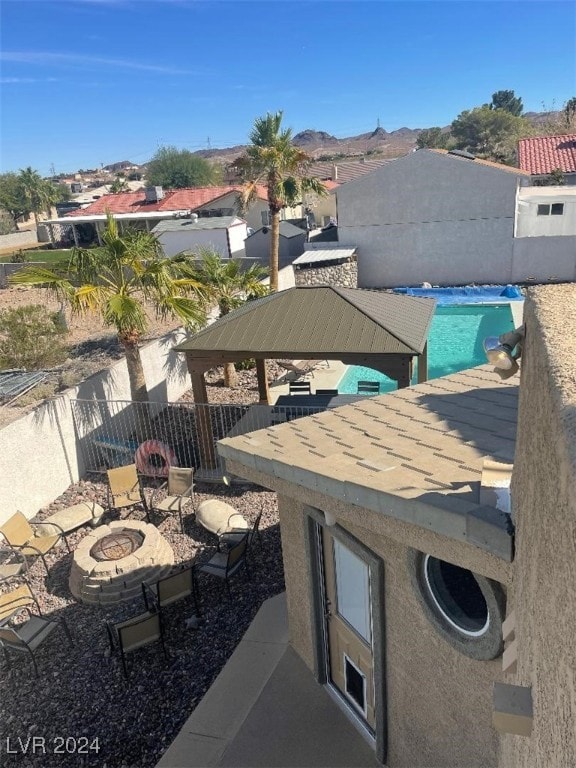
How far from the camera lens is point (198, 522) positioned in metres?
11.5

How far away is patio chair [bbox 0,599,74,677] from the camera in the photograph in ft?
26.3

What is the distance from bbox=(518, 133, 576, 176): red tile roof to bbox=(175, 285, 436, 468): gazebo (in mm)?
37738

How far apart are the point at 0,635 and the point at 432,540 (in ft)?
23.4

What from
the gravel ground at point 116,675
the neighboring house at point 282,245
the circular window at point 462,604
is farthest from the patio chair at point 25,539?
the neighboring house at point 282,245

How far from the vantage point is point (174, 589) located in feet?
29.0

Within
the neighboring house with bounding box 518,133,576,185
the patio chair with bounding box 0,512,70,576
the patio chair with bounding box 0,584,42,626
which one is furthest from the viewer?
the neighboring house with bounding box 518,133,576,185

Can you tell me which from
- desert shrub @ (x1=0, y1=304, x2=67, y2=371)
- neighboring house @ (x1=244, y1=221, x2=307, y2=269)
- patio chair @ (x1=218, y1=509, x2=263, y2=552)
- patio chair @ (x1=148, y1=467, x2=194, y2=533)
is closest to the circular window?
patio chair @ (x1=218, y1=509, x2=263, y2=552)

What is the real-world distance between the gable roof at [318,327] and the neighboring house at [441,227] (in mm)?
20039

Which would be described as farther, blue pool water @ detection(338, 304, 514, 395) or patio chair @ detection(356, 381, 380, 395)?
blue pool water @ detection(338, 304, 514, 395)

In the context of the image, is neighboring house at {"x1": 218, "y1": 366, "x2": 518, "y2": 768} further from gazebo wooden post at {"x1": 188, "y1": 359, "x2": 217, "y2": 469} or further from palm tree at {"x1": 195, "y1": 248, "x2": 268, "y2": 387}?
palm tree at {"x1": 195, "y1": 248, "x2": 268, "y2": 387}

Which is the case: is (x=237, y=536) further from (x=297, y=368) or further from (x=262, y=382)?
(x=297, y=368)

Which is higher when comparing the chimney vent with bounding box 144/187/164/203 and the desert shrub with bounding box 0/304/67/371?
the chimney vent with bounding box 144/187/164/203

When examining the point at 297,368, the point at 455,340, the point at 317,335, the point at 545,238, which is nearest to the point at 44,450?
the point at 317,335

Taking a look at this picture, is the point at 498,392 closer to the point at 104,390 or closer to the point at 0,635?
the point at 0,635
